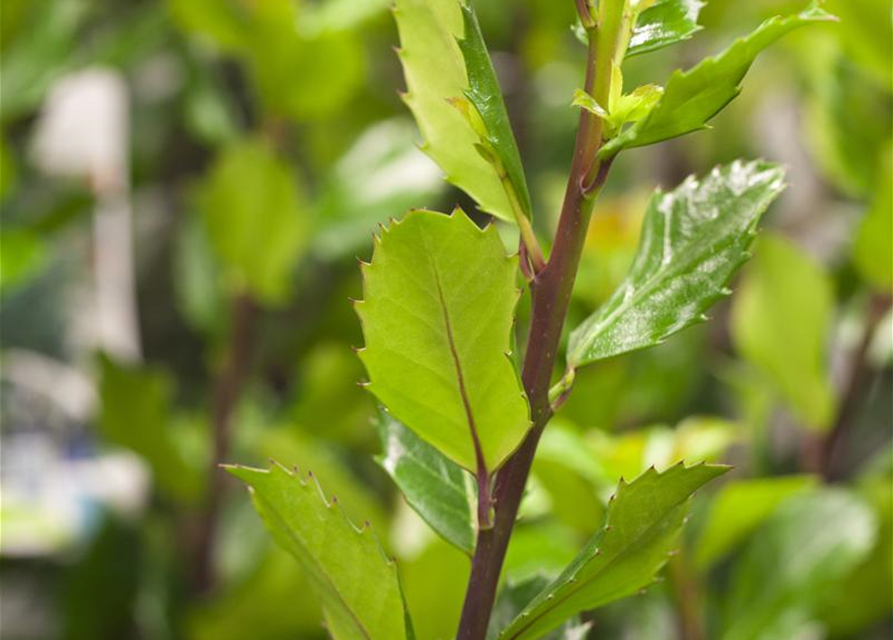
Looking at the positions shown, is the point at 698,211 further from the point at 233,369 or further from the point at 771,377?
the point at 233,369

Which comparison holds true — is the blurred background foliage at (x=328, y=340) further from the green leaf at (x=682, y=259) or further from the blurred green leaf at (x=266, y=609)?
the green leaf at (x=682, y=259)

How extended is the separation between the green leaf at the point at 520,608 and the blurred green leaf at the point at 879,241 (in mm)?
339

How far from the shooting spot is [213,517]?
0.83 meters

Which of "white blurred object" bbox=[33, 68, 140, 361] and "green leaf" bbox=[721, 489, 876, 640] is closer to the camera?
"green leaf" bbox=[721, 489, 876, 640]

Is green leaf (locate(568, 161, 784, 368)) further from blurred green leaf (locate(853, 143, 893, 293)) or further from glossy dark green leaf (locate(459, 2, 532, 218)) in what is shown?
blurred green leaf (locate(853, 143, 893, 293))

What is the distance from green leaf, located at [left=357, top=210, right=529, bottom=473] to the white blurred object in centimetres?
73

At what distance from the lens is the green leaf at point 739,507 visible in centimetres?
61

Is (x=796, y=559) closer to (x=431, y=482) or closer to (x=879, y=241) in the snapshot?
(x=879, y=241)

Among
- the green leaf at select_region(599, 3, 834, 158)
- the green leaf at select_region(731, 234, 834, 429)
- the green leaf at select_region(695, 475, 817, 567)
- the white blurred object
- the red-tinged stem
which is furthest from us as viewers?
the white blurred object

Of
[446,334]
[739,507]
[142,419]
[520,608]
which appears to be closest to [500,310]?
[446,334]

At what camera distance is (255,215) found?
819 mm

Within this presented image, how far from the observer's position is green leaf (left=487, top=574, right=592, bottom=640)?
0.38 metres

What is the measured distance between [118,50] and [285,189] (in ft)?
0.58

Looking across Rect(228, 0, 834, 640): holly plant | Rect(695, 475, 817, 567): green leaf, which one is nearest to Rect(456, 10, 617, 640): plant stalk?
Rect(228, 0, 834, 640): holly plant
